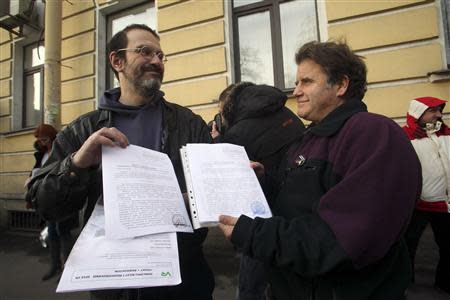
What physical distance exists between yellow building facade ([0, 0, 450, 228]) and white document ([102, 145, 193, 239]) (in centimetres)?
128

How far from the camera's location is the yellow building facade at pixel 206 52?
3588 mm

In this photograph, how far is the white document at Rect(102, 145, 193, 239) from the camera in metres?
1.00

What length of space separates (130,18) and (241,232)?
18.7 feet

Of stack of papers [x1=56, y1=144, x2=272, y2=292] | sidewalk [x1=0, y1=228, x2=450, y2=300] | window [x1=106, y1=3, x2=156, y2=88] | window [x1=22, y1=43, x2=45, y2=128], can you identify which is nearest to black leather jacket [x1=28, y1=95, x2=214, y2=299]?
stack of papers [x1=56, y1=144, x2=272, y2=292]

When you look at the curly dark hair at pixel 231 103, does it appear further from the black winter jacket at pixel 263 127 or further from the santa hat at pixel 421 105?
the santa hat at pixel 421 105

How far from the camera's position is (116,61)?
1.58 meters

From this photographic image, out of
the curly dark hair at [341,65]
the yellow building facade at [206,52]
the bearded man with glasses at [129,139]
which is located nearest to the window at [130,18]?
the yellow building facade at [206,52]

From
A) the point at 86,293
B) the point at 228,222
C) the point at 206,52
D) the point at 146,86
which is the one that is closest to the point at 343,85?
the point at 228,222

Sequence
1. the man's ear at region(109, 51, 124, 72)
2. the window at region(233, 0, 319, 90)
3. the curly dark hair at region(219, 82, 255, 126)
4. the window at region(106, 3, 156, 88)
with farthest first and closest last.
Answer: the window at region(106, 3, 156, 88)
the window at region(233, 0, 319, 90)
the curly dark hair at region(219, 82, 255, 126)
the man's ear at region(109, 51, 124, 72)

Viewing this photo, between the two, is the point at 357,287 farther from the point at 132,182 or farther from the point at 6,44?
the point at 6,44

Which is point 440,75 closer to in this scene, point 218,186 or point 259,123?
point 259,123

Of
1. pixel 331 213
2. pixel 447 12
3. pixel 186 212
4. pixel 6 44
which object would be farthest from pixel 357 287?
pixel 6 44

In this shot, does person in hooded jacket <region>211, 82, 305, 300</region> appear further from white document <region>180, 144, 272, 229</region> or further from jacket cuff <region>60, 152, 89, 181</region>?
jacket cuff <region>60, 152, 89, 181</region>

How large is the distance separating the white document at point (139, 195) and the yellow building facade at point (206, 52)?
128 centimetres
